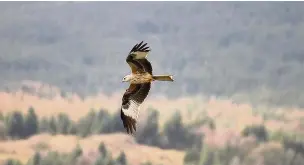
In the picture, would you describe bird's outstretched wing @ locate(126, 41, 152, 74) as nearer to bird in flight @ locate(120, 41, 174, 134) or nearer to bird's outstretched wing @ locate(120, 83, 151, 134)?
bird in flight @ locate(120, 41, 174, 134)

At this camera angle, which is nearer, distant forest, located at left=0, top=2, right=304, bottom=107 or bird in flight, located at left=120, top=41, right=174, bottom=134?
bird in flight, located at left=120, top=41, right=174, bottom=134

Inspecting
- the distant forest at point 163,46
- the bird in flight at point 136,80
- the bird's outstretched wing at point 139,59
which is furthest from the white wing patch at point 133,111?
the distant forest at point 163,46

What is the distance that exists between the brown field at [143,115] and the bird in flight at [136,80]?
16343mm

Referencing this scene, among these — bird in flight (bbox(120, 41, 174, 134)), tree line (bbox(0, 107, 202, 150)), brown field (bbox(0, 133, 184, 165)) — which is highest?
bird in flight (bbox(120, 41, 174, 134))

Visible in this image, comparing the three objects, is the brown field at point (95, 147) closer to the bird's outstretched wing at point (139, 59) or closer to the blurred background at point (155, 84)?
the blurred background at point (155, 84)

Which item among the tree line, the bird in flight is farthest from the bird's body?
the tree line

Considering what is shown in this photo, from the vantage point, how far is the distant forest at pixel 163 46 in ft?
97.9

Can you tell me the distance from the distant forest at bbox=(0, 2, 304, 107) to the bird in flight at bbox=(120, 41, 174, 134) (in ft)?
56.0

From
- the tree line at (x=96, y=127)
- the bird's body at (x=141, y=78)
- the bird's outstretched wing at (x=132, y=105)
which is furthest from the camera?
the tree line at (x=96, y=127)

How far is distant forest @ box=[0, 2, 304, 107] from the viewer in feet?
97.9

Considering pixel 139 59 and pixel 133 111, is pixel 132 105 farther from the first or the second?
pixel 139 59

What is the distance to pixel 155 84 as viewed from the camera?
98.4ft

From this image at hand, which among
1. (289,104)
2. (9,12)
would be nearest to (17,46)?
(9,12)

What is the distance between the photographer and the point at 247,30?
3158cm
